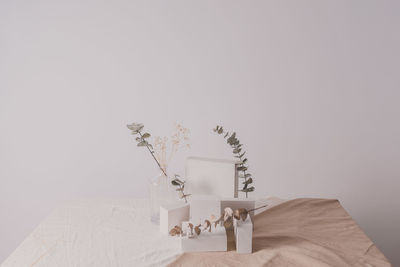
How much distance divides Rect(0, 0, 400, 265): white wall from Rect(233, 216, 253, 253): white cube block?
108 cm

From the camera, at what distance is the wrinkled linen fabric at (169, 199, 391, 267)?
1231 mm

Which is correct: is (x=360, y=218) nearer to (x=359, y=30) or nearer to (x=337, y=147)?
(x=337, y=147)

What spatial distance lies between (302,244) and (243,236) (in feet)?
0.77

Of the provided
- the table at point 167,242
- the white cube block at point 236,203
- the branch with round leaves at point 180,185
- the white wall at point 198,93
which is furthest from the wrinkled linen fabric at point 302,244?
the white wall at point 198,93

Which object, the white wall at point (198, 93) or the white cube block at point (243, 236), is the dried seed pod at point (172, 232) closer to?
the white cube block at point (243, 236)

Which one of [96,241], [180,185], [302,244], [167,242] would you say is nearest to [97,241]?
[96,241]

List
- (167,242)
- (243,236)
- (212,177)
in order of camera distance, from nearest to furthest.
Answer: (243,236) < (167,242) < (212,177)

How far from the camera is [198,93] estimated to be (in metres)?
2.30

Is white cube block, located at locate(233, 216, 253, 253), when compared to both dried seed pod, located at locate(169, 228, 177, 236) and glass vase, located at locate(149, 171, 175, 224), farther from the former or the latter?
glass vase, located at locate(149, 171, 175, 224)

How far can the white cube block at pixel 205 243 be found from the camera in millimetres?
1281

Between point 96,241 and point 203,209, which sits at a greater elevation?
point 203,209

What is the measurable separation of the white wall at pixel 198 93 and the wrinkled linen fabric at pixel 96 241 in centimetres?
69

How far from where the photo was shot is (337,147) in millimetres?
2348

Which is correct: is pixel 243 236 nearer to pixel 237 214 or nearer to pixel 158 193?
pixel 237 214
